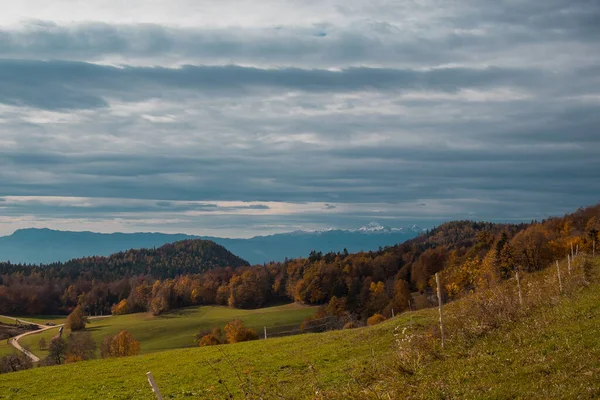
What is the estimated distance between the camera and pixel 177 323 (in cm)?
14350

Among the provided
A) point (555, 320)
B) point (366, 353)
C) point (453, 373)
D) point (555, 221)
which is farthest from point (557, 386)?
point (555, 221)

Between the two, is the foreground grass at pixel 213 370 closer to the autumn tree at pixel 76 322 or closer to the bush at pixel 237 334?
the bush at pixel 237 334

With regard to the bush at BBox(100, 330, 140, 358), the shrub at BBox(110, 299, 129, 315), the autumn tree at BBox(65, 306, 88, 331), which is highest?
→ the bush at BBox(100, 330, 140, 358)

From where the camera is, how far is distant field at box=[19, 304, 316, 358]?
119688mm

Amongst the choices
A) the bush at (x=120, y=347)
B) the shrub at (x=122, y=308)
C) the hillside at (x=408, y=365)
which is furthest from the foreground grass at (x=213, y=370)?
the shrub at (x=122, y=308)

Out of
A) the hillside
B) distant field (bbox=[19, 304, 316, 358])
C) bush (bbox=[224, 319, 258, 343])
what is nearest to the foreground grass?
the hillside

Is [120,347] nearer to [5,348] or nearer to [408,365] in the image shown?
[5,348]

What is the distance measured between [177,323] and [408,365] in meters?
137

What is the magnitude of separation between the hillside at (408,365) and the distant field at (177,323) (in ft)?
268

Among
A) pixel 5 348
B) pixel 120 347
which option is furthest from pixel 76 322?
pixel 120 347

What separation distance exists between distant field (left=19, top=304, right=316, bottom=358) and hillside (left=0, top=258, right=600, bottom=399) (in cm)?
8156

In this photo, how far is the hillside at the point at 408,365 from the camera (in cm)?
1192

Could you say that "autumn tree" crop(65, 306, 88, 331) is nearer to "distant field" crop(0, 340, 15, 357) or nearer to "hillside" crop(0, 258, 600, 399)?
"distant field" crop(0, 340, 15, 357)

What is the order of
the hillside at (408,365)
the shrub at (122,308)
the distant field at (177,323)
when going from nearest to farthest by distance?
the hillside at (408,365), the distant field at (177,323), the shrub at (122,308)
